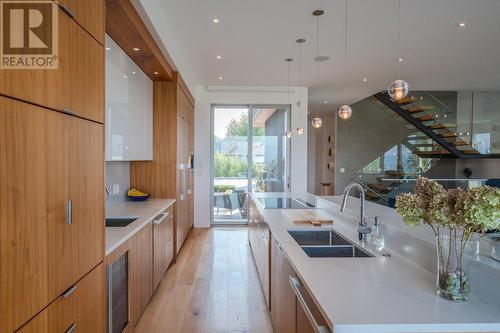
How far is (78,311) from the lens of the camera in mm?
1490

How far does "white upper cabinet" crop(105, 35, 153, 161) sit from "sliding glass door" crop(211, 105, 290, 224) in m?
2.87

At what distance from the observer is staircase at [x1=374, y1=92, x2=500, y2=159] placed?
7804 millimetres

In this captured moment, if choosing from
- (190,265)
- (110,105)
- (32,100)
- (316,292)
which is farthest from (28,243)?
(190,265)

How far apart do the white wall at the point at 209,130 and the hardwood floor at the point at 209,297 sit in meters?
1.83

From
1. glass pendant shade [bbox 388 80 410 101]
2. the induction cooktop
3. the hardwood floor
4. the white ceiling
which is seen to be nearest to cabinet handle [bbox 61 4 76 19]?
the white ceiling

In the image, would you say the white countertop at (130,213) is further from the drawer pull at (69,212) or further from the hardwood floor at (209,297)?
the hardwood floor at (209,297)

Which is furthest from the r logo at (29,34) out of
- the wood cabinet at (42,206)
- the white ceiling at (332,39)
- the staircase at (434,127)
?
the staircase at (434,127)

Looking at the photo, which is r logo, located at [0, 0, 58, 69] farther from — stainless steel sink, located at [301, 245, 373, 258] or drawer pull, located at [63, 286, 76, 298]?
stainless steel sink, located at [301, 245, 373, 258]

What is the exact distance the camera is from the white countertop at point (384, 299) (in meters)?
1.04

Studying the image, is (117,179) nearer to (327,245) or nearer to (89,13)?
(89,13)

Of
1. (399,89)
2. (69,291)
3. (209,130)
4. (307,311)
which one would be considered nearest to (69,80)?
(69,291)

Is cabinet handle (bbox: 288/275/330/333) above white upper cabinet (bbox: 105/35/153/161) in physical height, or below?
below

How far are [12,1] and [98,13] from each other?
615 mm

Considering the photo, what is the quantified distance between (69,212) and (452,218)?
63.6 inches
